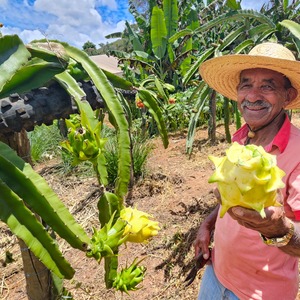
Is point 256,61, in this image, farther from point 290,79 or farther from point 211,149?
point 211,149

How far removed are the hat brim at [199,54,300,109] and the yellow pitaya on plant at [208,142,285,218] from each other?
56 centimetres

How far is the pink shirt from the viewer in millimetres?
978

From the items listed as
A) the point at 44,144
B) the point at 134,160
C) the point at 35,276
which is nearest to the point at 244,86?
the point at 35,276

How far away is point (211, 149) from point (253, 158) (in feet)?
12.0

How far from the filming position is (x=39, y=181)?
78cm

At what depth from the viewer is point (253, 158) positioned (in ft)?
1.84

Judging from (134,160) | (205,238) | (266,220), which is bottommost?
(134,160)

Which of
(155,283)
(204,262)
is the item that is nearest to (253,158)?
(204,262)

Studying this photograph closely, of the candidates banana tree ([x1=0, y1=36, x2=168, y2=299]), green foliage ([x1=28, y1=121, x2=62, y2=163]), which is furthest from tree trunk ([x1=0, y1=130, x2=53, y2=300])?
green foliage ([x1=28, y1=121, x2=62, y2=163])

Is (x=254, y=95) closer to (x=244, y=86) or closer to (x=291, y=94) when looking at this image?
(x=244, y=86)

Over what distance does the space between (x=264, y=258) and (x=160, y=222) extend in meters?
1.71

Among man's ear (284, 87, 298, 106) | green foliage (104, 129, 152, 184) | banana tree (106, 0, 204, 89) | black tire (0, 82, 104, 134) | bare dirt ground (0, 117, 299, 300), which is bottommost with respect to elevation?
bare dirt ground (0, 117, 299, 300)

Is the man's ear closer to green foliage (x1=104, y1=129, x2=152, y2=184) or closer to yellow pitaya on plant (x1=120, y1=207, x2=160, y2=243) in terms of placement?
yellow pitaya on plant (x1=120, y1=207, x2=160, y2=243)

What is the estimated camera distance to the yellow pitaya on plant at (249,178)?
1.83ft
